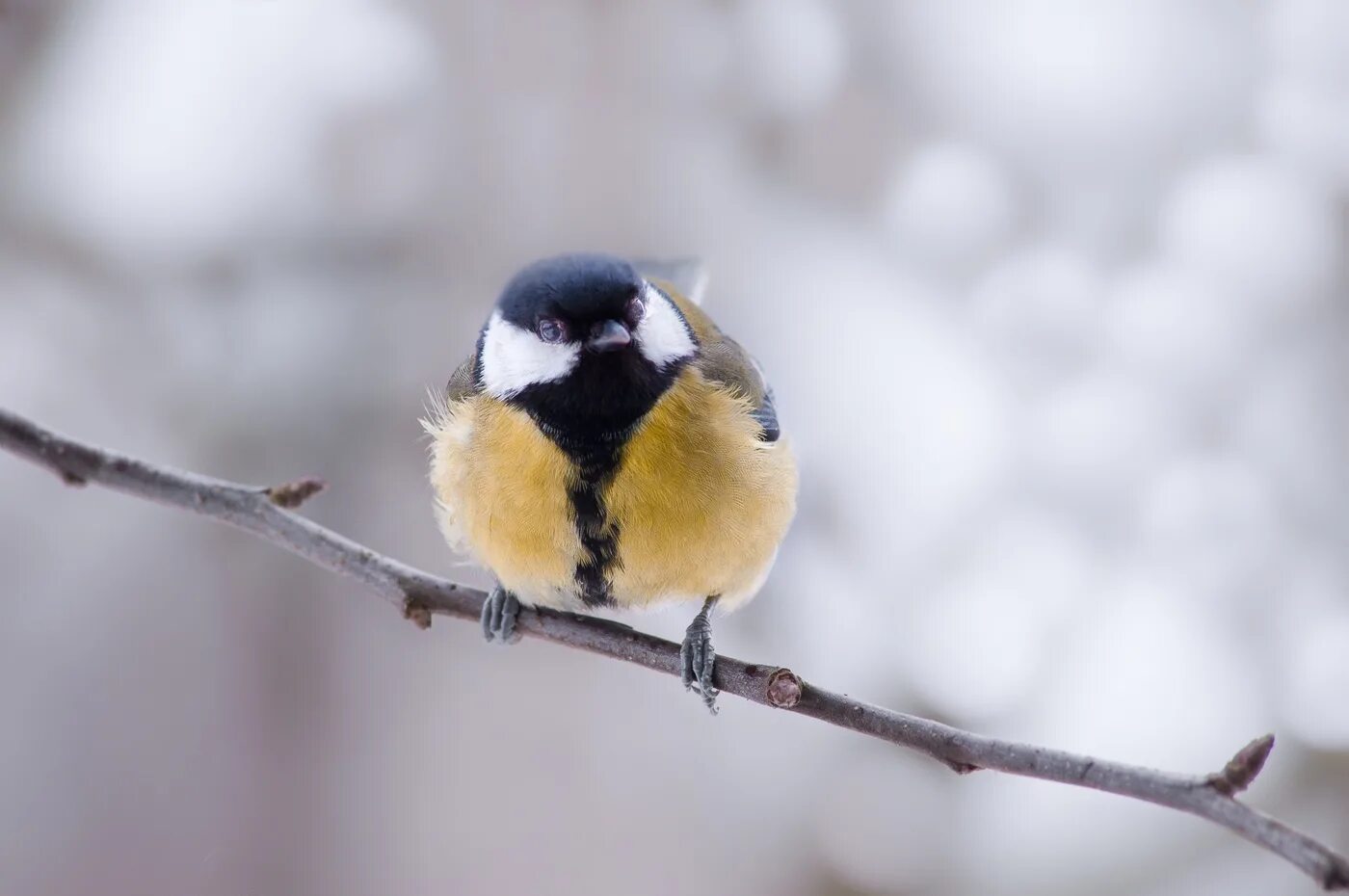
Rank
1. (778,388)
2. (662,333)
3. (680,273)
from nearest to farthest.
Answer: (662,333) → (680,273) → (778,388)

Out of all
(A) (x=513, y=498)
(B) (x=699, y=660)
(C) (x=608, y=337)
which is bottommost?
(B) (x=699, y=660)

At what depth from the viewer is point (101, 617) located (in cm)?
171

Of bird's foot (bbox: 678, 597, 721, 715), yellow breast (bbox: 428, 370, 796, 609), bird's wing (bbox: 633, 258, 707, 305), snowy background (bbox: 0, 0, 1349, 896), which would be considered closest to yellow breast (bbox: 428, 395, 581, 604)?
yellow breast (bbox: 428, 370, 796, 609)

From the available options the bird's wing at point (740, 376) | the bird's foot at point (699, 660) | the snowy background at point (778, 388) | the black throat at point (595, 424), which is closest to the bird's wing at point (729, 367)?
the bird's wing at point (740, 376)

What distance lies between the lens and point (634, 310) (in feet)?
3.43

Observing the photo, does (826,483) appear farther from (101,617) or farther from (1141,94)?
(101,617)

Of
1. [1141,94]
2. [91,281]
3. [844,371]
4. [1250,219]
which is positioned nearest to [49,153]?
[91,281]

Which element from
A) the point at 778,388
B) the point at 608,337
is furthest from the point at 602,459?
the point at 778,388

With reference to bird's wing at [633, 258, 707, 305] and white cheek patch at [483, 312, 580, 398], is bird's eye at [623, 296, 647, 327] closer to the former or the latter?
white cheek patch at [483, 312, 580, 398]

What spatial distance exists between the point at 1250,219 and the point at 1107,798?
0.84 meters

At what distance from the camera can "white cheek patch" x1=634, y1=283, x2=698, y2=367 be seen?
1081 mm

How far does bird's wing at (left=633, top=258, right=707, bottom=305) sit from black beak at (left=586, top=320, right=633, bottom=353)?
346mm

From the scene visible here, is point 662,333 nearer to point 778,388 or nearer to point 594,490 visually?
point 594,490

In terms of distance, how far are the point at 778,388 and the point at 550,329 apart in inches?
28.6
